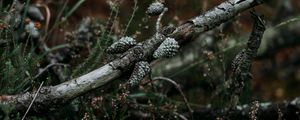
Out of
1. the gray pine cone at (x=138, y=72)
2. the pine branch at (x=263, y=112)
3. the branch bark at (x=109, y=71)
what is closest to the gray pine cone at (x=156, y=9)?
the branch bark at (x=109, y=71)

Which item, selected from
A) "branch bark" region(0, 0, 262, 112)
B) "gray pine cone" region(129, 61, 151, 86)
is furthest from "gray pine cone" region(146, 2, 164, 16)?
"gray pine cone" region(129, 61, 151, 86)

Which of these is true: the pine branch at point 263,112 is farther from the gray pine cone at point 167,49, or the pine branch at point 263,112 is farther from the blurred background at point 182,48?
the gray pine cone at point 167,49

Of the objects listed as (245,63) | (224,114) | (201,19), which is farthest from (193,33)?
(224,114)

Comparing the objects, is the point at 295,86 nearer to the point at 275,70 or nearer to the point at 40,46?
the point at 275,70

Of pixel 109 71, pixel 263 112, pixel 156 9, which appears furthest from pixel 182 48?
pixel 109 71

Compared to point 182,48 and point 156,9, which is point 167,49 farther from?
point 182,48

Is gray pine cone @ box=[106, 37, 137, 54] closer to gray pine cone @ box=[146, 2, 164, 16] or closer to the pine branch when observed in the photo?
gray pine cone @ box=[146, 2, 164, 16]
